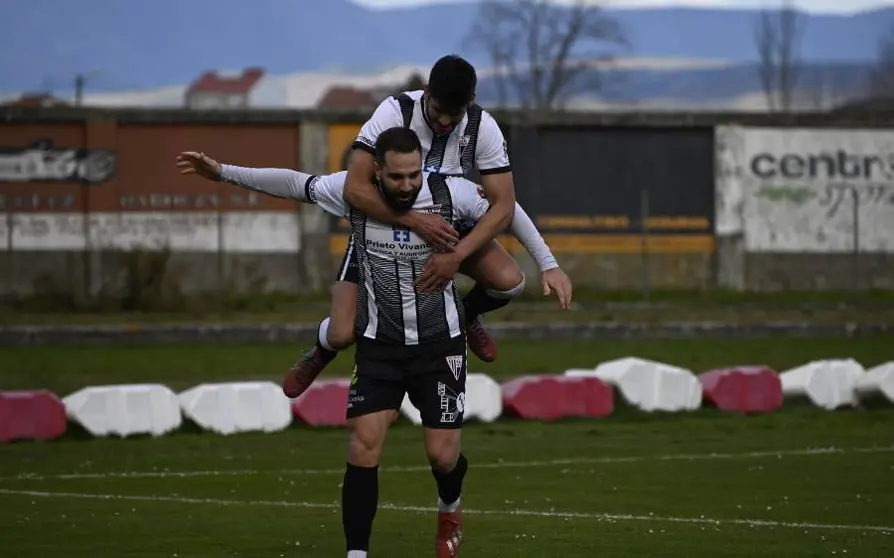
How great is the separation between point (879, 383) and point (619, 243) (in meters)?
24.9

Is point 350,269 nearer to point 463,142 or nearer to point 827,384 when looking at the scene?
point 463,142

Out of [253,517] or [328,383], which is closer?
[253,517]

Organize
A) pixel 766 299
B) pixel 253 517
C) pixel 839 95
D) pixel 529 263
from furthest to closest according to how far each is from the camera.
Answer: pixel 839 95 → pixel 529 263 → pixel 766 299 → pixel 253 517

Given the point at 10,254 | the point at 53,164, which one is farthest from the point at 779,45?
the point at 10,254

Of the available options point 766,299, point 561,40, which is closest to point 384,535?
point 766,299

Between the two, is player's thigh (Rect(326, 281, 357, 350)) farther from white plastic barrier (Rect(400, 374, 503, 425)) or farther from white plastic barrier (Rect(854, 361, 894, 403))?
white plastic barrier (Rect(854, 361, 894, 403))

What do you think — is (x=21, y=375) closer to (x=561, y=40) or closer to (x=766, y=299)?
(x=766, y=299)

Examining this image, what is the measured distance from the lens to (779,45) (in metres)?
135

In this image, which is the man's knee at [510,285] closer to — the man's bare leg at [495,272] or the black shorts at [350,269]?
the man's bare leg at [495,272]

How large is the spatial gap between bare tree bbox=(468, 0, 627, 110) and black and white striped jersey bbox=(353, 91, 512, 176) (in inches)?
3527

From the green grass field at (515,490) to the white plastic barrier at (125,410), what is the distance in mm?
135

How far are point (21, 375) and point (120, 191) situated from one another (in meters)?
20.9

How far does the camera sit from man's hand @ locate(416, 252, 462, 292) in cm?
905

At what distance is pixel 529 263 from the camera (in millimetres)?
41906
